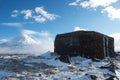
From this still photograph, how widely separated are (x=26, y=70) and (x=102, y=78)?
5573 millimetres

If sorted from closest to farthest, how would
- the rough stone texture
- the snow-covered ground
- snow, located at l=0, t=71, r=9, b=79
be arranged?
1. snow, located at l=0, t=71, r=9, b=79
2. the snow-covered ground
3. the rough stone texture

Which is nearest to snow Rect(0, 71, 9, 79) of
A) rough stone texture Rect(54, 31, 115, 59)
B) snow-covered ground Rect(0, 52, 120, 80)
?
snow-covered ground Rect(0, 52, 120, 80)

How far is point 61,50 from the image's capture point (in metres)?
33.2

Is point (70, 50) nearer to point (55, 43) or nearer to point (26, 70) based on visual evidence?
point (55, 43)

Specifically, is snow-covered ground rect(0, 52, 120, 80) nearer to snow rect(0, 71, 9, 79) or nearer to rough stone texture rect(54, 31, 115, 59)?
snow rect(0, 71, 9, 79)

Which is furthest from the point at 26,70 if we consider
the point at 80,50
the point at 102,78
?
the point at 80,50

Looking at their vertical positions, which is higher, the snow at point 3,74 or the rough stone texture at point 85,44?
the rough stone texture at point 85,44

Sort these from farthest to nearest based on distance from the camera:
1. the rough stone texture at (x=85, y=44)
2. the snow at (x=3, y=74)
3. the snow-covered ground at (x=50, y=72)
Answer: the rough stone texture at (x=85, y=44) < the snow-covered ground at (x=50, y=72) < the snow at (x=3, y=74)

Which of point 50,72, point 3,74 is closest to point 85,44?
point 50,72

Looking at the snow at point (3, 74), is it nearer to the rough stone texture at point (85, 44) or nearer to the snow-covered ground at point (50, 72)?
the snow-covered ground at point (50, 72)

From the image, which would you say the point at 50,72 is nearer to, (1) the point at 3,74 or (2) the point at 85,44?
(1) the point at 3,74

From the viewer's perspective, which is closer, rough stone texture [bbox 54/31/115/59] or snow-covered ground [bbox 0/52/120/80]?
snow-covered ground [bbox 0/52/120/80]

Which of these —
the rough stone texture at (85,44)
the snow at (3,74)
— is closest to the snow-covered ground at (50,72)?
the snow at (3,74)

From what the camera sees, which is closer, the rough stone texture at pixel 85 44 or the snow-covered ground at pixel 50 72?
the snow-covered ground at pixel 50 72
